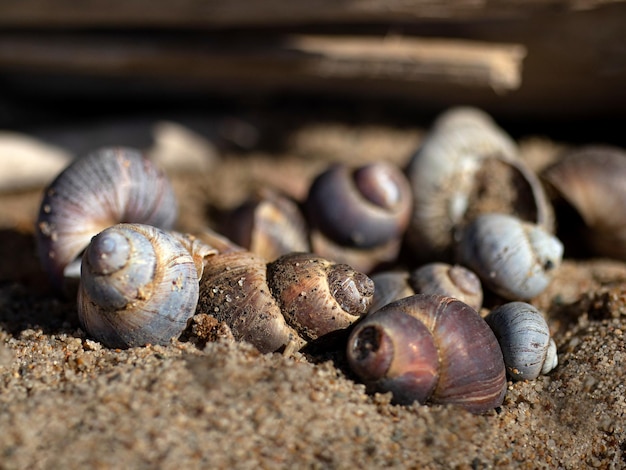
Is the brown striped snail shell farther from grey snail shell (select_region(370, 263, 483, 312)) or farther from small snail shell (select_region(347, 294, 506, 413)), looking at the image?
small snail shell (select_region(347, 294, 506, 413))

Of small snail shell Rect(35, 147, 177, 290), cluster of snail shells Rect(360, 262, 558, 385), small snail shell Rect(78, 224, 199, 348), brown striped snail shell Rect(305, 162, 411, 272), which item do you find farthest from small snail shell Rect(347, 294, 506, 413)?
small snail shell Rect(35, 147, 177, 290)

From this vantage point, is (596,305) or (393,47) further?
(393,47)

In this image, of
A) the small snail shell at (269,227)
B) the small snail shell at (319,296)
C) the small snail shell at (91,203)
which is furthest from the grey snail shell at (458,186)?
the small snail shell at (91,203)

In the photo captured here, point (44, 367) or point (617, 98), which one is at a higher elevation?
point (617, 98)

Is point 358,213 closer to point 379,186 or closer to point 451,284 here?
point 379,186

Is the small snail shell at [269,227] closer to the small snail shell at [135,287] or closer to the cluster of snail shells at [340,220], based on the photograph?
the cluster of snail shells at [340,220]

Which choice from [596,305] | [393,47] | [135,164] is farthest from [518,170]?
[135,164]

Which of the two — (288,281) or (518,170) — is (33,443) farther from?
(518,170)
